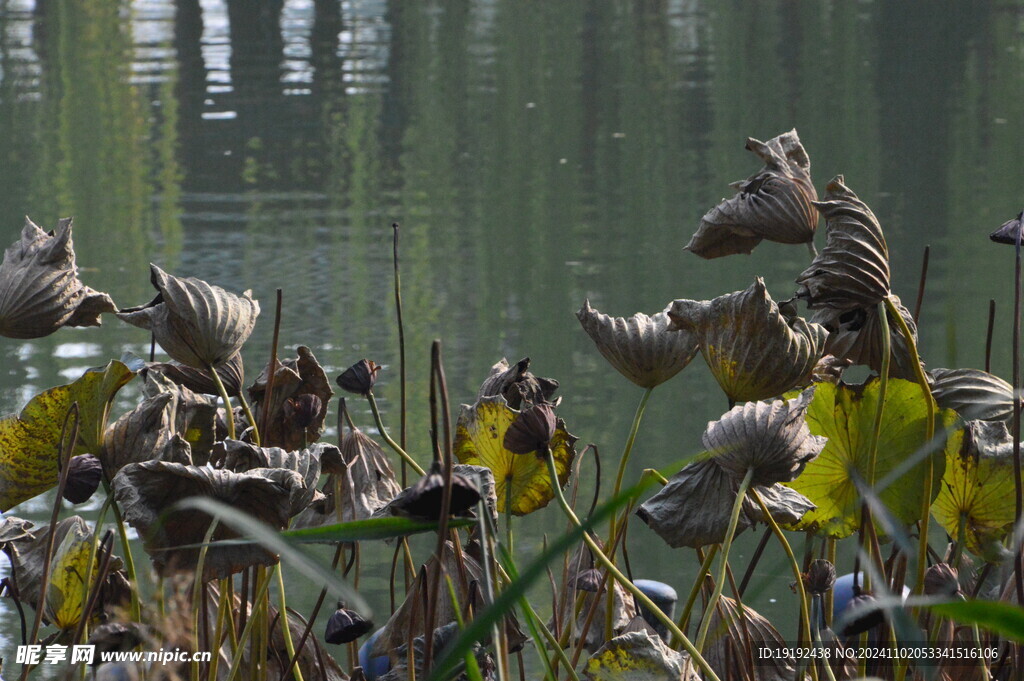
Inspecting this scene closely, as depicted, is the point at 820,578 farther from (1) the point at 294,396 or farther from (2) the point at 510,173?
(2) the point at 510,173

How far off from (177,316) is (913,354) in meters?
0.37

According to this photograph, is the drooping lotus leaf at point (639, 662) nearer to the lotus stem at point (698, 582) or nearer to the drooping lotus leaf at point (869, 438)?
the lotus stem at point (698, 582)

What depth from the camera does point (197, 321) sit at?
629 millimetres

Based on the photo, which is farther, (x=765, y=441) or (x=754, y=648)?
(x=754, y=648)

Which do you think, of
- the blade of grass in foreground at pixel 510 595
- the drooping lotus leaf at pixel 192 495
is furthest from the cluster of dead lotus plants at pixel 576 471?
the blade of grass in foreground at pixel 510 595

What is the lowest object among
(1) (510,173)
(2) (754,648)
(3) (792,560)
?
(1) (510,173)

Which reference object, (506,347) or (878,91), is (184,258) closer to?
(506,347)

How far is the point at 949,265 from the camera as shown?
337 cm

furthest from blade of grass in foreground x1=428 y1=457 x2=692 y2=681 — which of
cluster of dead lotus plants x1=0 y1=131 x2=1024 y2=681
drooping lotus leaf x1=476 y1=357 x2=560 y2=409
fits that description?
drooping lotus leaf x1=476 y1=357 x2=560 y2=409

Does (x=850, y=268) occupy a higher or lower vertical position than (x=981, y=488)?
higher

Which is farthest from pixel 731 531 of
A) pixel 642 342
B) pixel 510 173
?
pixel 510 173

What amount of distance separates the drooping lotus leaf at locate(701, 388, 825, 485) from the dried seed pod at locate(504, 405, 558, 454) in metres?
0.07

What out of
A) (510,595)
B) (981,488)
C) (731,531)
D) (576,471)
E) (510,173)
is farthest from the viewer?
(510,173)

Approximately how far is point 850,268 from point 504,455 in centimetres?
22
